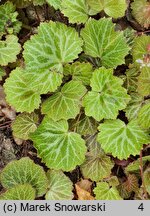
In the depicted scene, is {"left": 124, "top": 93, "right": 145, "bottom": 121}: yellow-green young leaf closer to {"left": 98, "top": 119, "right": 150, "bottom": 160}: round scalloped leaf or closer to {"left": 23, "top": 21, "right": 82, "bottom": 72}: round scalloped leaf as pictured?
{"left": 98, "top": 119, "right": 150, "bottom": 160}: round scalloped leaf

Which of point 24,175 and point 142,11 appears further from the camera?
point 142,11

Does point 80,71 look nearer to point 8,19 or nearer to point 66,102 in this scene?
point 66,102

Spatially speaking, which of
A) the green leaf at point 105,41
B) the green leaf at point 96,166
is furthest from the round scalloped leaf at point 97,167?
the green leaf at point 105,41

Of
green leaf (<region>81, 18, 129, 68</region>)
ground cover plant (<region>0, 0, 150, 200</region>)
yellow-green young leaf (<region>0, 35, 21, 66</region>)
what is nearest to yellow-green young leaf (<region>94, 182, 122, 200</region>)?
ground cover plant (<region>0, 0, 150, 200</region>)

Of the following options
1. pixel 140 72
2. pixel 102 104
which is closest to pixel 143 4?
pixel 140 72

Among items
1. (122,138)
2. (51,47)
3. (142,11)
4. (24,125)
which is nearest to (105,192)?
(122,138)
